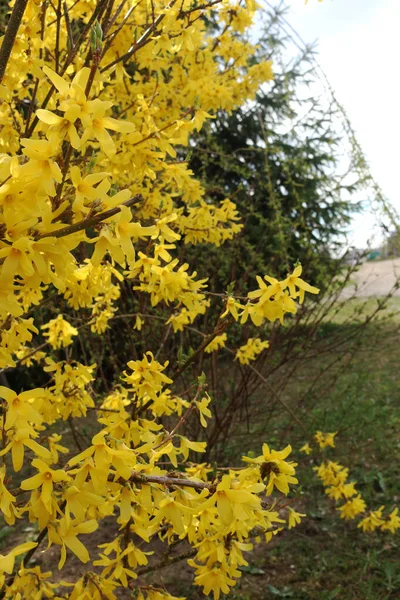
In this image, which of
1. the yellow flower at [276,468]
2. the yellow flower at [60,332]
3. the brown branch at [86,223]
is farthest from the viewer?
the yellow flower at [60,332]

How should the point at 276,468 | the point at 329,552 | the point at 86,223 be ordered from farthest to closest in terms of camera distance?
1. the point at 329,552
2. the point at 276,468
3. the point at 86,223

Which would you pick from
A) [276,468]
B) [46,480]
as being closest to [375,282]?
[276,468]

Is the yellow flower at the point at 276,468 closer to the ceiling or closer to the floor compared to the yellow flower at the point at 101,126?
closer to the floor

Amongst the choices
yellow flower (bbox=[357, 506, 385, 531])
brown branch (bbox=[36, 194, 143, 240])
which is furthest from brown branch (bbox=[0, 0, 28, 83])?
yellow flower (bbox=[357, 506, 385, 531])

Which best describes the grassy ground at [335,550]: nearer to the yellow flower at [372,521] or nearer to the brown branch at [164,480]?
the yellow flower at [372,521]

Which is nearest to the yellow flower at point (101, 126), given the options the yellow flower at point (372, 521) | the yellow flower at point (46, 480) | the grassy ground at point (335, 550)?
the yellow flower at point (46, 480)

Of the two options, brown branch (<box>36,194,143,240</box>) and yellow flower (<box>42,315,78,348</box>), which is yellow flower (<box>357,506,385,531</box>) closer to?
yellow flower (<box>42,315,78,348</box>)

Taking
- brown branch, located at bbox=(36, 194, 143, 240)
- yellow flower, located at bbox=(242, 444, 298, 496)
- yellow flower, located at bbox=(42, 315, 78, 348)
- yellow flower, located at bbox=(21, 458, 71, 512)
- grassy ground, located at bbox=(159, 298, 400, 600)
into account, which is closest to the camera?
brown branch, located at bbox=(36, 194, 143, 240)

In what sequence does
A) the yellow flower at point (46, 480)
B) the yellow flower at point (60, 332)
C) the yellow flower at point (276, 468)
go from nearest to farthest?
1. the yellow flower at point (46, 480)
2. the yellow flower at point (276, 468)
3. the yellow flower at point (60, 332)

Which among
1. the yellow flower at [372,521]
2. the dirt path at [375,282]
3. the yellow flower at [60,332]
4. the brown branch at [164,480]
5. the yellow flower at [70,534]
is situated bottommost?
the yellow flower at [372,521]

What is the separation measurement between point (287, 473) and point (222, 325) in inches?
22.5

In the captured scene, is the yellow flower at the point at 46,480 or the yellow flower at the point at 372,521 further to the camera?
the yellow flower at the point at 372,521

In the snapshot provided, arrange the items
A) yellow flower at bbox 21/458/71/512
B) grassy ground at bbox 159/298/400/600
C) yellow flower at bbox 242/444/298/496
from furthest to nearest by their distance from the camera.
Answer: grassy ground at bbox 159/298/400/600
yellow flower at bbox 242/444/298/496
yellow flower at bbox 21/458/71/512

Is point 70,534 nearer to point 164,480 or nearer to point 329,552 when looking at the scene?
point 164,480
